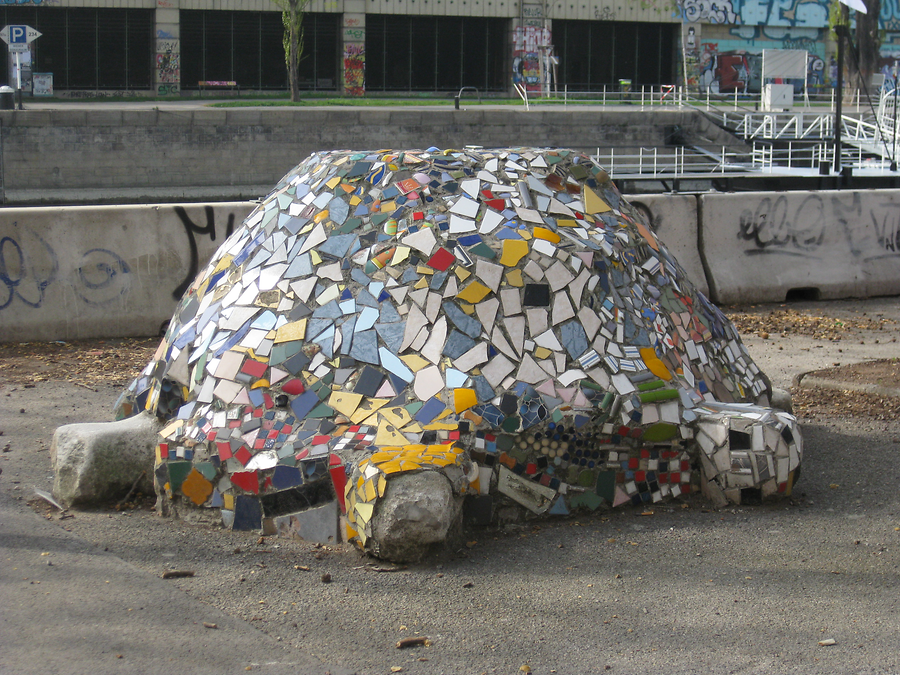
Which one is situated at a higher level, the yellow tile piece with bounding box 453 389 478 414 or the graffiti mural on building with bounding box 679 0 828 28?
the graffiti mural on building with bounding box 679 0 828 28

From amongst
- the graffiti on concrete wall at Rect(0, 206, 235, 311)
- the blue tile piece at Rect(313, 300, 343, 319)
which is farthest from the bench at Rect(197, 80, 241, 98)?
the blue tile piece at Rect(313, 300, 343, 319)

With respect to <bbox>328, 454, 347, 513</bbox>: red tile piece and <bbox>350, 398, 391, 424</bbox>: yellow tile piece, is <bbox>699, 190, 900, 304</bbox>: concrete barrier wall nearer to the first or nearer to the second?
<bbox>350, 398, 391, 424</bbox>: yellow tile piece

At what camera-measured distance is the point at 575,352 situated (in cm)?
463

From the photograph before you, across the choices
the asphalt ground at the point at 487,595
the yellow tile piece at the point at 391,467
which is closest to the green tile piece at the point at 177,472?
the asphalt ground at the point at 487,595

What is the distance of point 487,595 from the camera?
12.3 feet

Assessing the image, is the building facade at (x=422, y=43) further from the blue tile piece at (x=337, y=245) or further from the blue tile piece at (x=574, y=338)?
the blue tile piece at (x=574, y=338)

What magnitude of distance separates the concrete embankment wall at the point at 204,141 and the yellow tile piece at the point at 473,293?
20.3 meters

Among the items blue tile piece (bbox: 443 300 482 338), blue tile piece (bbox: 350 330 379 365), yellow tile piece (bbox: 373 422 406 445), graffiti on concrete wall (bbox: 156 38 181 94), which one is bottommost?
yellow tile piece (bbox: 373 422 406 445)

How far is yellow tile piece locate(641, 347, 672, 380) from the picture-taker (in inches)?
186

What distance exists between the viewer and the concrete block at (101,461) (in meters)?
4.62

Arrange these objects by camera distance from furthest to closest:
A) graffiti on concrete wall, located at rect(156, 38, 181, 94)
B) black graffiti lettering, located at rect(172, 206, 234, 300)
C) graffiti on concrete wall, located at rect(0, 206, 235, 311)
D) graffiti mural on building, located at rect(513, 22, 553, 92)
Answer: graffiti mural on building, located at rect(513, 22, 553, 92) < graffiti on concrete wall, located at rect(156, 38, 181, 94) < black graffiti lettering, located at rect(172, 206, 234, 300) < graffiti on concrete wall, located at rect(0, 206, 235, 311)

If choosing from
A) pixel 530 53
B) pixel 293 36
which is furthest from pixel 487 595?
pixel 530 53

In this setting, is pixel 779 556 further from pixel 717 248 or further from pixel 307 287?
pixel 717 248

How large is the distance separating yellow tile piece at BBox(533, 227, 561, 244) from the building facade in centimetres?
3068
